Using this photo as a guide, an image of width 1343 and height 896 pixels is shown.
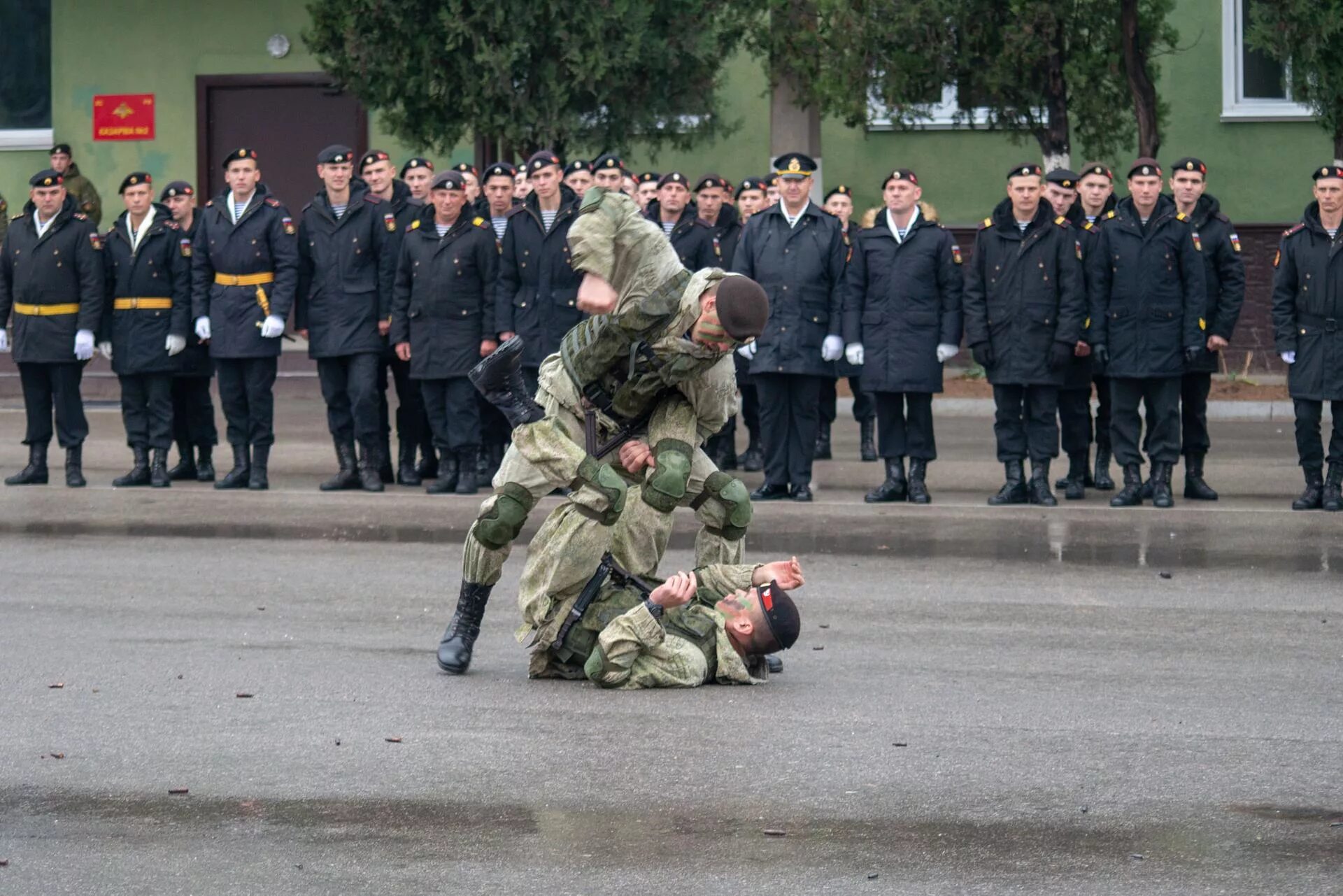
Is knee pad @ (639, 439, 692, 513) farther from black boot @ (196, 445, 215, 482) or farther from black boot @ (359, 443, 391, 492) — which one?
black boot @ (196, 445, 215, 482)

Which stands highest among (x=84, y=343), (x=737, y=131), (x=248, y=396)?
(x=737, y=131)

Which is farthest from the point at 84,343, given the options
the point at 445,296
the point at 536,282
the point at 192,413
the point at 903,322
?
the point at 903,322

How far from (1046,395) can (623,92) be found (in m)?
7.96

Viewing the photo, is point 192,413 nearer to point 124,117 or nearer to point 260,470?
point 260,470

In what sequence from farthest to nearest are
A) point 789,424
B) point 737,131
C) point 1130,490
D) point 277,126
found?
point 277,126, point 737,131, point 789,424, point 1130,490

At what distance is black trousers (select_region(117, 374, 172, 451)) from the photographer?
47.0 feet

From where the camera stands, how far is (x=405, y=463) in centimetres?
1458

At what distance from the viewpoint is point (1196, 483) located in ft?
44.8

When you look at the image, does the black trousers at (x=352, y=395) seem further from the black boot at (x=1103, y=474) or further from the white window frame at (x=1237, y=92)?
the white window frame at (x=1237, y=92)

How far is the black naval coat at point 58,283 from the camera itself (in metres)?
14.3

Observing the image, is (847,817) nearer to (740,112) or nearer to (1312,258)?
A: (1312,258)

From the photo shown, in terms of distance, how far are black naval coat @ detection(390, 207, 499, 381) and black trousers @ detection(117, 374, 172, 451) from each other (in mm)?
1732

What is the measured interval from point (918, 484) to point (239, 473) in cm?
462

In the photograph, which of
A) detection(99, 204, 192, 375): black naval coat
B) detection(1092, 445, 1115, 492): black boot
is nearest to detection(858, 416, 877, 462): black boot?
detection(1092, 445, 1115, 492): black boot
